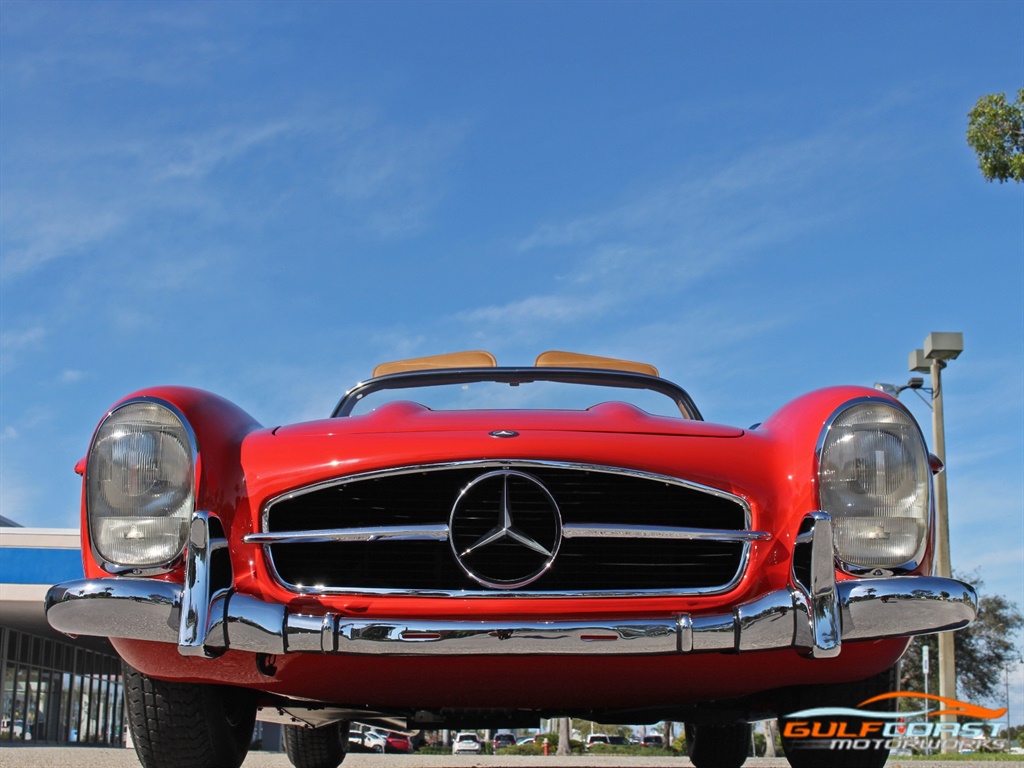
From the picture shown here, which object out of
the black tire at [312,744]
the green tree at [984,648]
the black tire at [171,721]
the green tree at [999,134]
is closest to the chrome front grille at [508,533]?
the black tire at [171,721]

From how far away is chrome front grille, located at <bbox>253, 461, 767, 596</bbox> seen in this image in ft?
8.25

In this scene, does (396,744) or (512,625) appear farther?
(396,744)

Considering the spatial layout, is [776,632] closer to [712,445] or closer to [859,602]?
[859,602]

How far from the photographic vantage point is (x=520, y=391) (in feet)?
13.9

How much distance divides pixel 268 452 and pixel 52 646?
27.4 metres

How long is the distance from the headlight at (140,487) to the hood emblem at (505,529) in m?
0.69

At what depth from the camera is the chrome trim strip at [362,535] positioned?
2518mm

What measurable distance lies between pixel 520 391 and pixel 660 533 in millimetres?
1735

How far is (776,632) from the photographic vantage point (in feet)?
7.84

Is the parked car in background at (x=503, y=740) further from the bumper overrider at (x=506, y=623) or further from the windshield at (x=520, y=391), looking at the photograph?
the bumper overrider at (x=506, y=623)

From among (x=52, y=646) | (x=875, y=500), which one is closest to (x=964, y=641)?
(x=52, y=646)

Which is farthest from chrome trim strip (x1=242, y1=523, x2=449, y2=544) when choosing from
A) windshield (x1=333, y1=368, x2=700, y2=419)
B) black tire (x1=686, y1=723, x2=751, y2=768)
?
black tire (x1=686, y1=723, x2=751, y2=768)

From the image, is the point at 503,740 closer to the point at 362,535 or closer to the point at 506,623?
the point at 362,535

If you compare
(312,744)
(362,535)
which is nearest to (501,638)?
(362,535)
